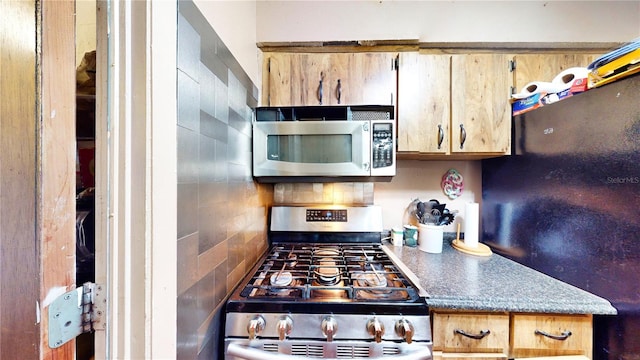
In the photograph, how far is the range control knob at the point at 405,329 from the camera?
0.78 metres

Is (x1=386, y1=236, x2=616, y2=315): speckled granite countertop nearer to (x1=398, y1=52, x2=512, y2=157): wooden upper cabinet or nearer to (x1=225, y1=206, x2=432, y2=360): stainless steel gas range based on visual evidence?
(x1=225, y1=206, x2=432, y2=360): stainless steel gas range

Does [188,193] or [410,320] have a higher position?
[188,193]

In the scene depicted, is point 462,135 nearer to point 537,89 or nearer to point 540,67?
point 537,89

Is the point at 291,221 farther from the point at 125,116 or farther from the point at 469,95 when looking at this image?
the point at 469,95

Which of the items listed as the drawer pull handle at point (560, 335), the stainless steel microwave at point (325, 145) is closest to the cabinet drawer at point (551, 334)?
the drawer pull handle at point (560, 335)

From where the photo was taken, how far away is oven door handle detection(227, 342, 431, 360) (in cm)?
76

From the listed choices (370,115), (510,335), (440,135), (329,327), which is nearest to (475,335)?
(510,335)

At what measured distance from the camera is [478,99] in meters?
1.30

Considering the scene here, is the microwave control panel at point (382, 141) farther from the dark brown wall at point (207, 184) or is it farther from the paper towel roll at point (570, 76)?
the paper towel roll at point (570, 76)

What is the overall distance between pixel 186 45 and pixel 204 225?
20.3 inches

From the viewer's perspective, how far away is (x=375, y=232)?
1.50m

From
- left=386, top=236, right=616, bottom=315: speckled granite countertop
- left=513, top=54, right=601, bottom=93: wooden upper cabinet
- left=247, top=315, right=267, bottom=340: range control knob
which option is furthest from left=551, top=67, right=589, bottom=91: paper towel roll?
left=247, top=315, right=267, bottom=340: range control knob

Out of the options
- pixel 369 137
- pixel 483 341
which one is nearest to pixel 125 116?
pixel 369 137

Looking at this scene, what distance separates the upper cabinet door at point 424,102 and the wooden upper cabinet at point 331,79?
79 millimetres
